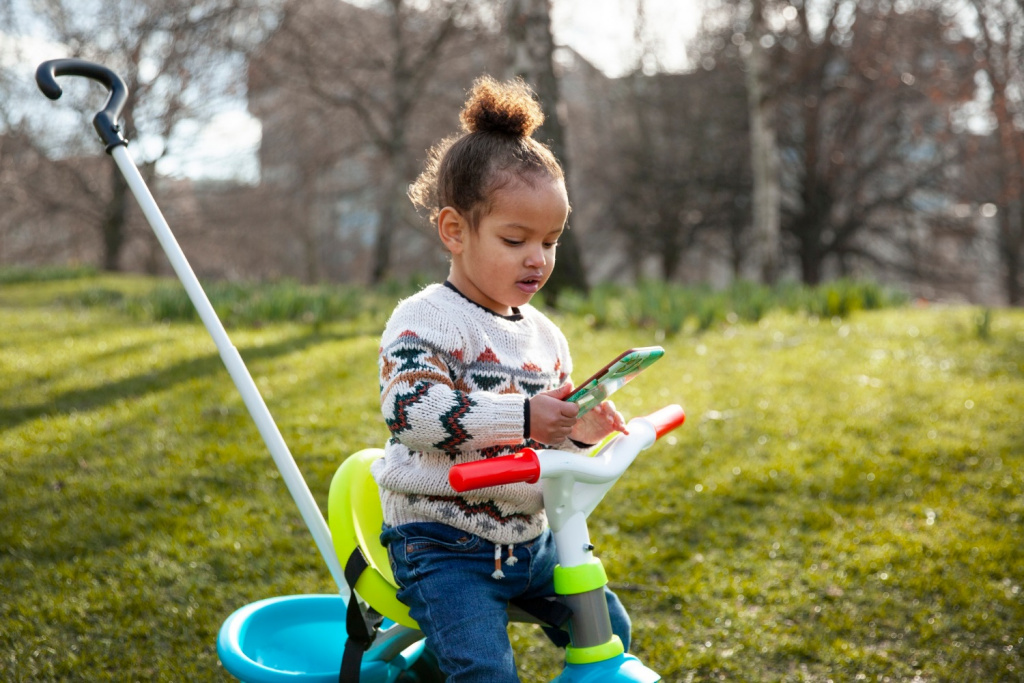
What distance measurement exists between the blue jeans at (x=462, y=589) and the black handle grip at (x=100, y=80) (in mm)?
1180

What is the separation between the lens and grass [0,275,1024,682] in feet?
8.18

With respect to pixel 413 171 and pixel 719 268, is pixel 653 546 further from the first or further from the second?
pixel 719 268

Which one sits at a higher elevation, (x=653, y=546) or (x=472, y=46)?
(x=472, y=46)

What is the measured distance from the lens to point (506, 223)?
1650 mm

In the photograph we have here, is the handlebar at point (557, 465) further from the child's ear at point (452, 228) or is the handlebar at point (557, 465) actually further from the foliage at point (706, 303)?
the foliage at point (706, 303)

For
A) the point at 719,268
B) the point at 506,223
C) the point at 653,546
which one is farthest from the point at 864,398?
the point at 719,268

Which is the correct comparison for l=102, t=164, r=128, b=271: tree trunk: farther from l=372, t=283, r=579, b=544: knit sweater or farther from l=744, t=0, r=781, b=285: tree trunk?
l=372, t=283, r=579, b=544: knit sweater

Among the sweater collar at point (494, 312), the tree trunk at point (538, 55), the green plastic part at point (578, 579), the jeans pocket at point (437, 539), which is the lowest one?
the green plastic part at point (578, 579)

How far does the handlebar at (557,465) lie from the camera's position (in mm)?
1339

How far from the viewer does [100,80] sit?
2.06 metres

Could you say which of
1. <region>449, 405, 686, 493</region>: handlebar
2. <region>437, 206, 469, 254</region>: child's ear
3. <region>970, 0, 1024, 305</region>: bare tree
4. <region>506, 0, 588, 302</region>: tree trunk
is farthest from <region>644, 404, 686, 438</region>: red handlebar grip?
<region>970, 0, 1024, 305</region>: bare tree

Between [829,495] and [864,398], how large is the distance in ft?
4.06

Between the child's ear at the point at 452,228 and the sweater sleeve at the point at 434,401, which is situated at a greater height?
the child's ear at the point at 452,228

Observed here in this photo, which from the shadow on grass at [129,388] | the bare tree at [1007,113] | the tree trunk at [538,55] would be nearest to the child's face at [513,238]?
the shadow on grass at [129,388]
